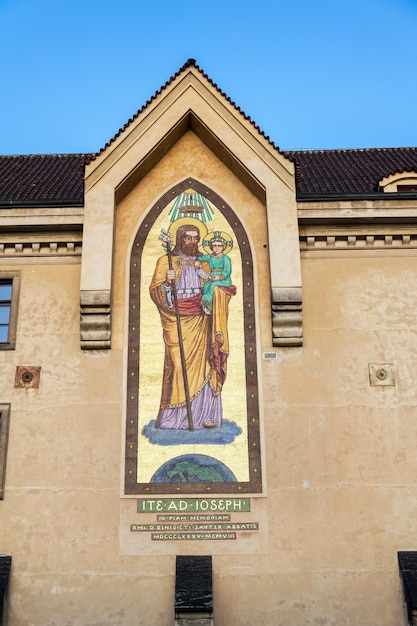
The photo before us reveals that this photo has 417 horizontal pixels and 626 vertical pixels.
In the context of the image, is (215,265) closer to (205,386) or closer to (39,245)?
(205,386)

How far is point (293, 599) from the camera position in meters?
14.3

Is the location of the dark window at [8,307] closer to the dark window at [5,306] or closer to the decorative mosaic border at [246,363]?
the dark window at [5,306]

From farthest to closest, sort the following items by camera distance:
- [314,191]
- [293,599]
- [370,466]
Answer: [314,191], [370,466], [293,599]

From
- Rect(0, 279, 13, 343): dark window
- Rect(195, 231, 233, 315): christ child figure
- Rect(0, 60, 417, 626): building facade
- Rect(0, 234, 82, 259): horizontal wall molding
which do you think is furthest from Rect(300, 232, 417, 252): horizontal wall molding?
Rect(0, 279, 13, 343): dark window

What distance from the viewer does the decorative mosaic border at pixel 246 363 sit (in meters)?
15.1

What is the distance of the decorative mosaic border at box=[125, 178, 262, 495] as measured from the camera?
1507 cm

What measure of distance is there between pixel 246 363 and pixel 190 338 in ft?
4.36

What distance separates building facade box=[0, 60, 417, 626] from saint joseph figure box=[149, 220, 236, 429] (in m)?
0.04

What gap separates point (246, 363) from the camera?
16.1 m

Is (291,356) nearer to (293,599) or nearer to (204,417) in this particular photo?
(204,417)

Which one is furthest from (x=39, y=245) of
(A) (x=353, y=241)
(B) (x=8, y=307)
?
(A) (x=353, y=241)

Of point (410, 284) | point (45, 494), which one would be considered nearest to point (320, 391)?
point (410, 284)

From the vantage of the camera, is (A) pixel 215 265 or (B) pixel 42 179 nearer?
(A) pixel 215 265

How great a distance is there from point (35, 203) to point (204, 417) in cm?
619
